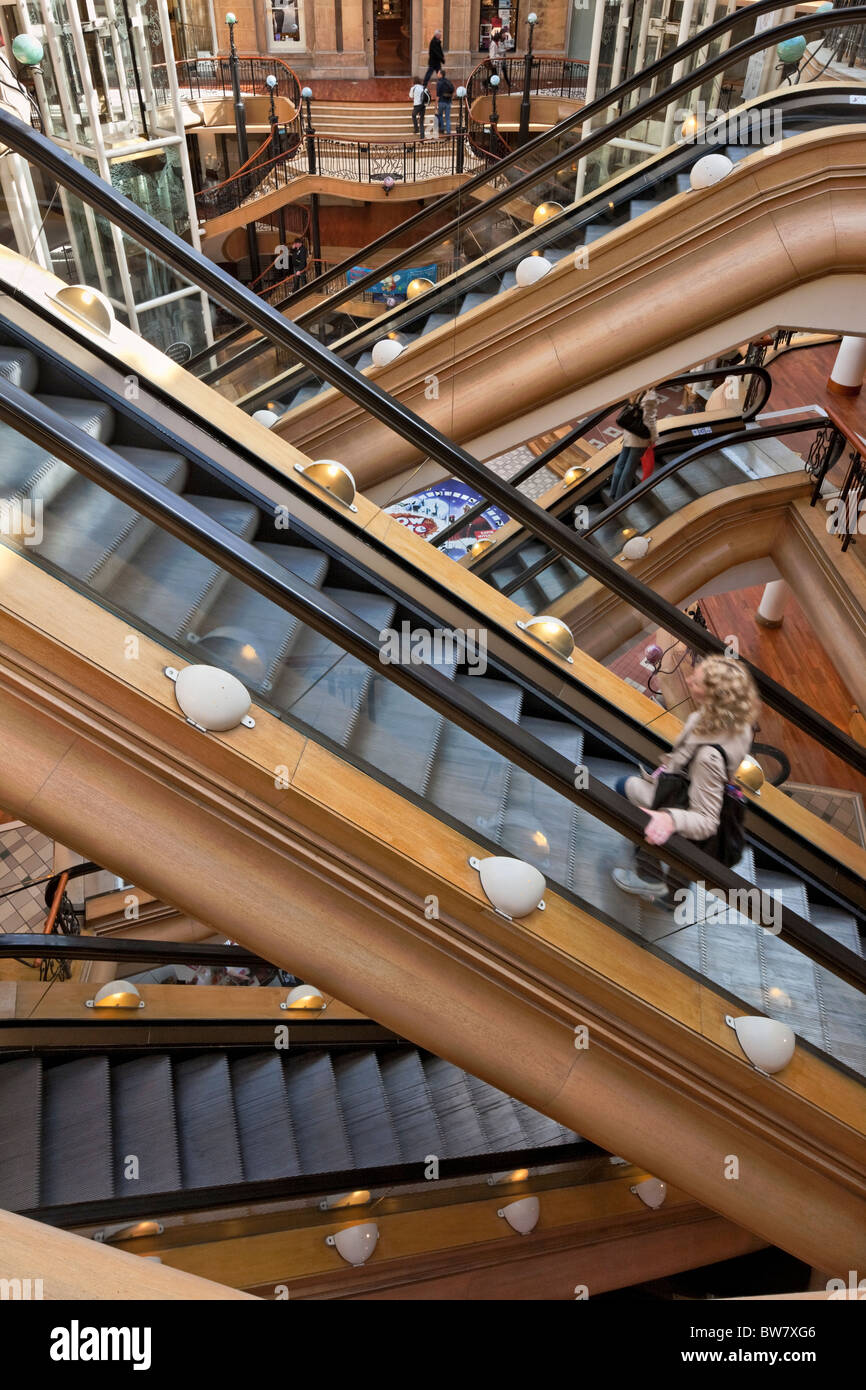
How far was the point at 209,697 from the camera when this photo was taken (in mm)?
2854

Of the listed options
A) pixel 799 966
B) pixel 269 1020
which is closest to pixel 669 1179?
pixel 799 966

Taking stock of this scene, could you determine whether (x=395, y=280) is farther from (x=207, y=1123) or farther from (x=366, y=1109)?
(x=207, y=1123)

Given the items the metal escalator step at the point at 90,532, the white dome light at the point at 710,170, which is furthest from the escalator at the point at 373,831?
the white dome light at the point at 710,170

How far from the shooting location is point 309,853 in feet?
10.1

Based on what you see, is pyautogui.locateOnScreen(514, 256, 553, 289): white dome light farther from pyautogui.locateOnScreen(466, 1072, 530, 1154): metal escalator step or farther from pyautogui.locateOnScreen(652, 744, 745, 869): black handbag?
pyautogui.locateOnScreen(466, 1072, 530, 1154): metal escalator step

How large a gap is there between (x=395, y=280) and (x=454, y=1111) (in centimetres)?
519

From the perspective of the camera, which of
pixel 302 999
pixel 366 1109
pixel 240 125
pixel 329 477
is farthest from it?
pixel 240 125

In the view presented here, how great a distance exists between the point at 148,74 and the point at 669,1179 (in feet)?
34.0

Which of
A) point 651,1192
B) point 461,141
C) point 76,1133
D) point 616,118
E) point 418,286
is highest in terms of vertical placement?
point 461,141

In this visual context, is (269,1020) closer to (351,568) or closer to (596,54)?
(351,568)

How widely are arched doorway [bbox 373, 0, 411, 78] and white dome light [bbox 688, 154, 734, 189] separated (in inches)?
678

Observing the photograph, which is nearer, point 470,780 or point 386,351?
point 470,780

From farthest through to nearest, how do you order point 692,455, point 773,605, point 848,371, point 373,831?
point 773,605 < point 848,371 < point 692,455 < point 373,831

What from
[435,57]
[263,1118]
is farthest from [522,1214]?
[435,57]
